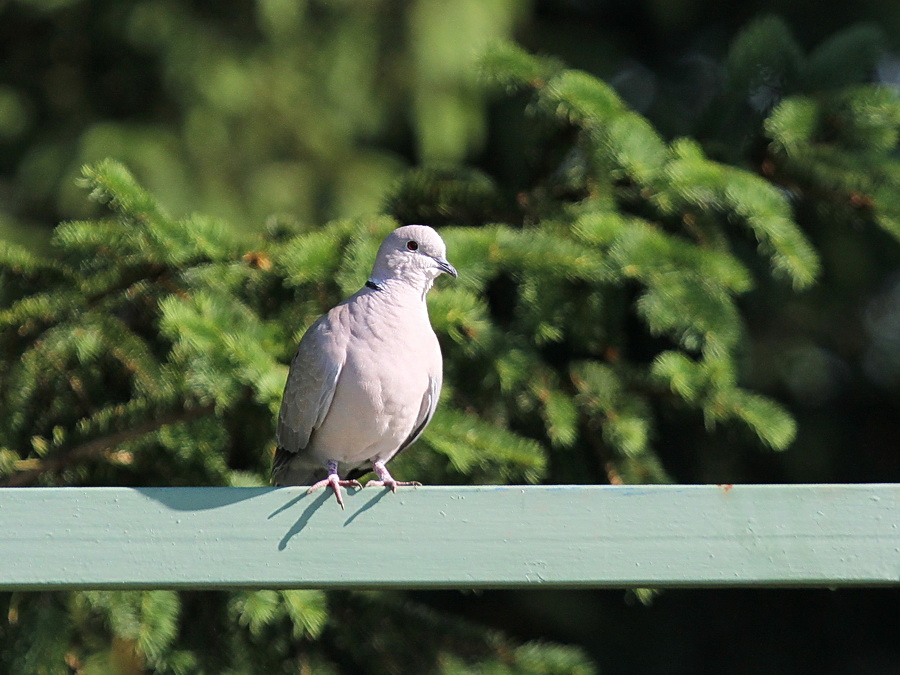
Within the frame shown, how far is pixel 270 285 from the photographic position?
248 cm

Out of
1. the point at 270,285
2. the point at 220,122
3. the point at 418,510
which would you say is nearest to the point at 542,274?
the point at 270,285

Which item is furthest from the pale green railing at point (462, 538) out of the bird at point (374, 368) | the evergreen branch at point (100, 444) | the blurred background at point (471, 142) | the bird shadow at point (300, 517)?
the blurred background at point (471, 142)

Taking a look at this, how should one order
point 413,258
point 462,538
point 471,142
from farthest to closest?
point 471,142 → point 413,258 → point 462,538

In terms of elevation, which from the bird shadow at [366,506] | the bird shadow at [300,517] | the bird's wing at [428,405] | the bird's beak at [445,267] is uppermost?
the bird shadow at [366,506]

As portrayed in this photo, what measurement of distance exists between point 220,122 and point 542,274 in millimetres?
1540

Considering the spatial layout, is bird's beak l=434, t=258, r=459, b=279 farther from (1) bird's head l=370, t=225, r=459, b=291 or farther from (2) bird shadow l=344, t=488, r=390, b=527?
(2) bird shadow l=344, t=488, r=390, b=527

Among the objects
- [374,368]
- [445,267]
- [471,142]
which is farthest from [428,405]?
[471,142]

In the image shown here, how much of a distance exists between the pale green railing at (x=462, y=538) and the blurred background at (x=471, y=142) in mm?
1416

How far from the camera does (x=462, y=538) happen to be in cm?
157

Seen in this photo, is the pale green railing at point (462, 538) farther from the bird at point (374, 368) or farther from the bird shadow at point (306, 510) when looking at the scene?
the bird at point (374, 368)

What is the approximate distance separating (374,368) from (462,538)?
673 mm

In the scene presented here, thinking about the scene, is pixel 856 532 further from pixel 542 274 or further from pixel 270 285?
pixel 270 285

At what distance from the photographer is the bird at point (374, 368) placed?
2.18 metres

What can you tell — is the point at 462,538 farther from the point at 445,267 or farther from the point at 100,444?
the point at 100,444
